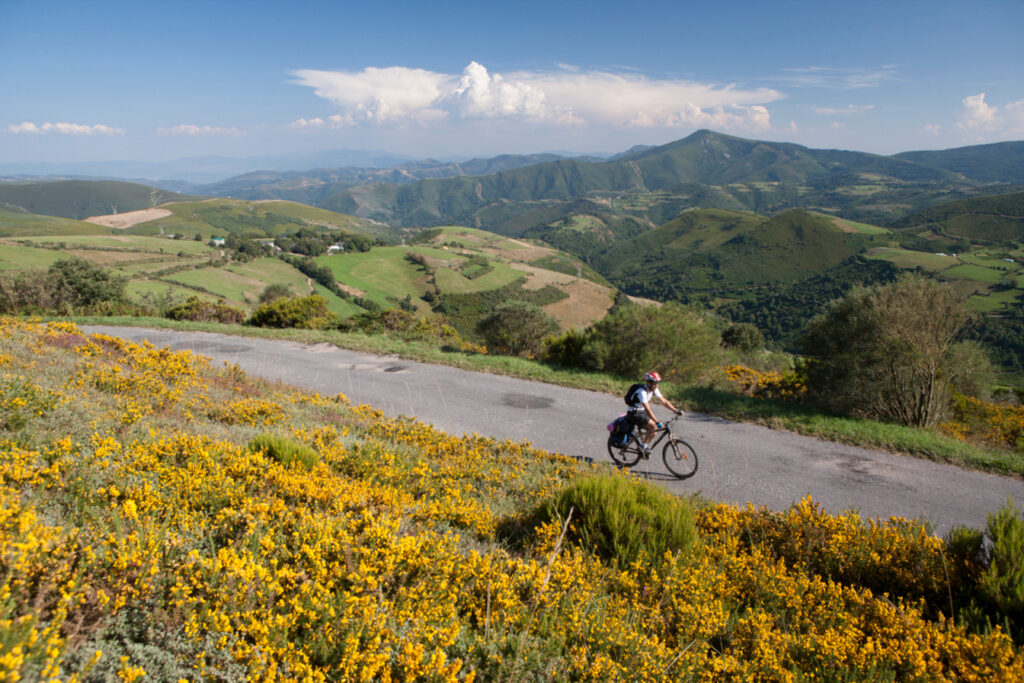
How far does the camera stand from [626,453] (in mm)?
7445

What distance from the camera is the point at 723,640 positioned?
9.98 feet

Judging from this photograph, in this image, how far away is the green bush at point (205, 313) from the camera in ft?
68.7

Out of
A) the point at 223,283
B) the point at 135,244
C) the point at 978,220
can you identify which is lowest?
the point at 223,283

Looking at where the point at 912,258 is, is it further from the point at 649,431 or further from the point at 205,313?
the point at 205,313

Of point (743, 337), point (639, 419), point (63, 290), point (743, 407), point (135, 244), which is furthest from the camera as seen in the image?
point (135, 244)

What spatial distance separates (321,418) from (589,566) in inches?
220

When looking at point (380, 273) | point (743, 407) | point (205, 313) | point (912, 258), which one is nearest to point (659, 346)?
point (743, 407)

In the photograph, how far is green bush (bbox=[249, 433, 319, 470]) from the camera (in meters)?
4.73

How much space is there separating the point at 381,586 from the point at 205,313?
74.5ft

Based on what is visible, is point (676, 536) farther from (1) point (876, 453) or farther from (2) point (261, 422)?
(1) point (876, 453)

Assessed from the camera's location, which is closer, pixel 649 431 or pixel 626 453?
pixel 649 431

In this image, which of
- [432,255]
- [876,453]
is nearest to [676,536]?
[876,453]

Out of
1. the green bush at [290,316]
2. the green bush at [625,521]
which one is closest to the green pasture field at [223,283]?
the green bush at [290,316]

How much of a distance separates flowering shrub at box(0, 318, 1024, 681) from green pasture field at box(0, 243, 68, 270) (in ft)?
261
